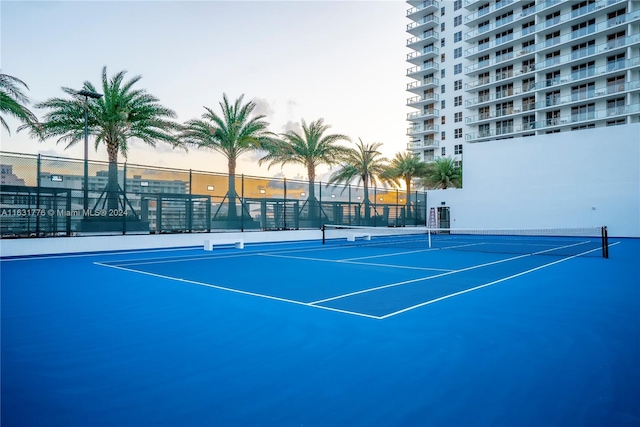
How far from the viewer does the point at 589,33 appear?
5769cm

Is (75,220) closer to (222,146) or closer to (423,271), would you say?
(222,146)

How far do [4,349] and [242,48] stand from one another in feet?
68.4

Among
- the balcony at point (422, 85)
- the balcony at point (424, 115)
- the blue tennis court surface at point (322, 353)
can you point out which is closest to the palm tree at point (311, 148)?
the blue tennis court surface at point (322, 353)

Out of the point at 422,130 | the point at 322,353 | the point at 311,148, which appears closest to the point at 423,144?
the point at 422,130

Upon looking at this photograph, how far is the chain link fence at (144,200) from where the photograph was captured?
17.1m

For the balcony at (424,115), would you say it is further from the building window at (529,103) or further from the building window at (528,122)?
the building window at (528,122)

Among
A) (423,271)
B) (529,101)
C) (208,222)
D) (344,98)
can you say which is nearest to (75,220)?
(208,222)

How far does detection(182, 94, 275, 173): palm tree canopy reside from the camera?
2872 centimetres

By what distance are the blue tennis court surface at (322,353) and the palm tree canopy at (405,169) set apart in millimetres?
36692

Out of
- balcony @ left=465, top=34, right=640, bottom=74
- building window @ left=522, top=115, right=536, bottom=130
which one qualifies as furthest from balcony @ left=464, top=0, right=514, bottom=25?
building window @ left=522, top=115, right=536, bottom=130

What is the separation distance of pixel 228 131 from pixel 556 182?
23.5 m

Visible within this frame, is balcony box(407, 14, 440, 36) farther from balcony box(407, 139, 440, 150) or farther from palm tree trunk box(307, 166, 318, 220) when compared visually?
palm tree trunk box(307, 166, 318, 220)

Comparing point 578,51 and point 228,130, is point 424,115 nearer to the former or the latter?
point 578,51

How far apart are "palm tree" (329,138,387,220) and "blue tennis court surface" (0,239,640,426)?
3194 centimetres
